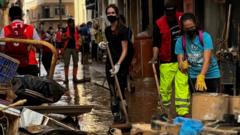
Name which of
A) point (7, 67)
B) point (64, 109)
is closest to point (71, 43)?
point (64, 109)

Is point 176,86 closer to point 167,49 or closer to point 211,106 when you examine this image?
point 167,49

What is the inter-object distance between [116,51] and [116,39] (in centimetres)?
19

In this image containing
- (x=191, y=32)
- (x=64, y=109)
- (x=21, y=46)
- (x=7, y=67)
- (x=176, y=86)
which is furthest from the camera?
(x=21, y=46)

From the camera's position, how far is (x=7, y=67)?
24.1ft

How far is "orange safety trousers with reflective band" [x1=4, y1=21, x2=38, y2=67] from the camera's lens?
29.7 feet

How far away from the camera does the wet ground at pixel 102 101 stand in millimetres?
10023

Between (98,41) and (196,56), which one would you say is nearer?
(196,56)

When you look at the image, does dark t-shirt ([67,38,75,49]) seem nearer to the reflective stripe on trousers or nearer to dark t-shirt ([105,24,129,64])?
dark t-shirt ([105,24,129,64])

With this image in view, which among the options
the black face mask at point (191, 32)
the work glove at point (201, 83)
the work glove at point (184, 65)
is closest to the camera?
the work glove at point (201, 83)

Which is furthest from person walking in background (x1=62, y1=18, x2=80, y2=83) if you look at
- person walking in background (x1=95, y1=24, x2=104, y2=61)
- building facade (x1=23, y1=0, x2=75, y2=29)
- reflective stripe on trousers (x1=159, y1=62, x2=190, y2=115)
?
building facade (x1=23, y1=0, x2=75, y2=29)

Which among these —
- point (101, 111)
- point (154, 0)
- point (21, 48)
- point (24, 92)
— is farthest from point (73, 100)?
point (154, 0)

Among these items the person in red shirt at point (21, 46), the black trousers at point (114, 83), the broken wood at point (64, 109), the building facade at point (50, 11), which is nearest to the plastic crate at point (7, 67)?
the broken wood at point (64, 109)

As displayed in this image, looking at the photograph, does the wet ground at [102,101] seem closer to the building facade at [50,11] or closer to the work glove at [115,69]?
the work glove at [115,69]

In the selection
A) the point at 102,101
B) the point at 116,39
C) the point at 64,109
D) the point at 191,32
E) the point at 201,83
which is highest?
the point at 191,32
